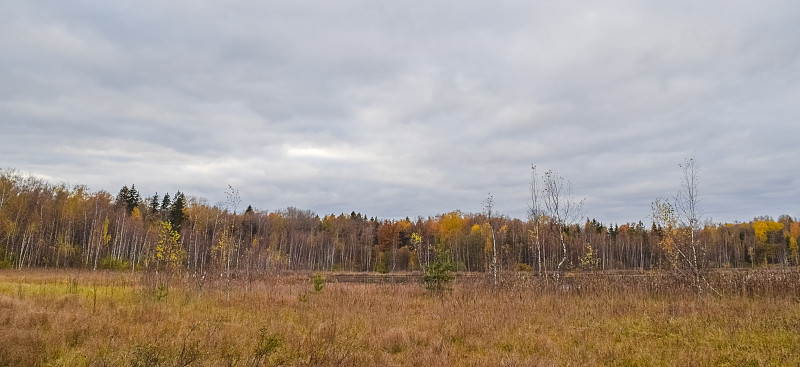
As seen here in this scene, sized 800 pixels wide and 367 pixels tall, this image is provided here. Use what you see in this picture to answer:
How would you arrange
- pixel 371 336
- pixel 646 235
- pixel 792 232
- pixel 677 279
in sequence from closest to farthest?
pixel 371 336 → pixel 677 279 → pixel 646 235 → pixel 792 232

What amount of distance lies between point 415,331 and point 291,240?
6279 centimetres

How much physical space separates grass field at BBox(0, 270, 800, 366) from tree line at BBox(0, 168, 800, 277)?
4.49m

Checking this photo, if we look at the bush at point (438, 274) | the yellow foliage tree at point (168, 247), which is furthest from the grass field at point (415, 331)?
the bush at point (438, 274)

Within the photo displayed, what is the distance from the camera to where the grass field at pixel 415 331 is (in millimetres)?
6895

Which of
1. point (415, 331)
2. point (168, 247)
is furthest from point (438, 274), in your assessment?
point (168, 247)

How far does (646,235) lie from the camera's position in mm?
76000

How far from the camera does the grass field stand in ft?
22.6

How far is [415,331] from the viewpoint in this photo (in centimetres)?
938

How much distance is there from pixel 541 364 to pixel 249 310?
974cm

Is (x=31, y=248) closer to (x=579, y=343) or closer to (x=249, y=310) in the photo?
(x=249, y=310)

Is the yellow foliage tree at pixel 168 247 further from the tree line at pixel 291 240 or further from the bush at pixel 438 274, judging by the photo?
the bush at pixel 438 274

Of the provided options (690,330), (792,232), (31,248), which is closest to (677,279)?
(690,330)

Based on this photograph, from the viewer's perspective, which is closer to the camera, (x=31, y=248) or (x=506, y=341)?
(x=506, y=341)

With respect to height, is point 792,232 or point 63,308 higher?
point 792,232
